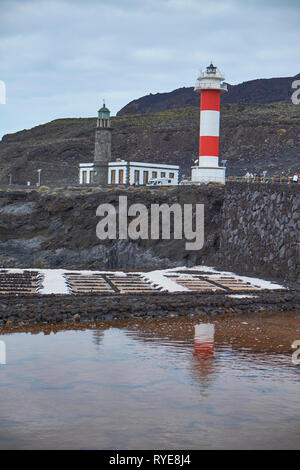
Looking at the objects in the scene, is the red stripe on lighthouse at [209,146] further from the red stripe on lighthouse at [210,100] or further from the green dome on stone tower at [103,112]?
the green dome on stone tower at [103,112]

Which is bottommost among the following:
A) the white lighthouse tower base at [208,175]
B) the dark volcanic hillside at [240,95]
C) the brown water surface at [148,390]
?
the brown water surface at [148,390]

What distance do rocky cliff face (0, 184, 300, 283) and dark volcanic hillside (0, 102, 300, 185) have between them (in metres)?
28.5

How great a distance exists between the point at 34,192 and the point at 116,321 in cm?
2966

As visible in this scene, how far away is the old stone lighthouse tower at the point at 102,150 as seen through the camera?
164 ft

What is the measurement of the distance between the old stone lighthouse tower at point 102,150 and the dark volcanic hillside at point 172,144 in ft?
63.0

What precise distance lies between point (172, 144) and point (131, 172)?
3533cm

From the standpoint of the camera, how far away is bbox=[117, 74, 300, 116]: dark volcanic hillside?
469ft

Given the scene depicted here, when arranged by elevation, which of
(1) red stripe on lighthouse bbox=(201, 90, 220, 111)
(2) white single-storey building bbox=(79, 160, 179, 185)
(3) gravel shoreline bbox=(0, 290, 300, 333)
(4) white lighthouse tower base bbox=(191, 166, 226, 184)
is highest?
(1) red stripe on lighthouse bbox=(201, 90, 220, 111)

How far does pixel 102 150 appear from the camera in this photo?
5041cm

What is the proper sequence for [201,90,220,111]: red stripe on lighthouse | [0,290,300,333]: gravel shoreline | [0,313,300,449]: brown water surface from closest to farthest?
1. [0,313,300,449]: brown water surface
2. [0,290,300,333]: gravel shoreline
3. [201,90,220,111]: red stripe on lighthouse

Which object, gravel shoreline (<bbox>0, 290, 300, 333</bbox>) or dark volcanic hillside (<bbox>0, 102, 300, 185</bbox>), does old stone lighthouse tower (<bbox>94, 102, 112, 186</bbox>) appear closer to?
dark volcanic hillside (<bbox>0, 102, 300, 185</bbox>)

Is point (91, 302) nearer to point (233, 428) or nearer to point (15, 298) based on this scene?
point (15, 298)

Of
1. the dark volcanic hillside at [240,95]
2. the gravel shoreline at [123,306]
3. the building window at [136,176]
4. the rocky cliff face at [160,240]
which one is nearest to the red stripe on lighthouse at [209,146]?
the rocky cliff face at [160,240]

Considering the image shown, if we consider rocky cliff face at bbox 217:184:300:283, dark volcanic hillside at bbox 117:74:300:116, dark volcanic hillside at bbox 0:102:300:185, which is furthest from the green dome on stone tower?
dark volcanic hillside at bbox 117:74:300:116
